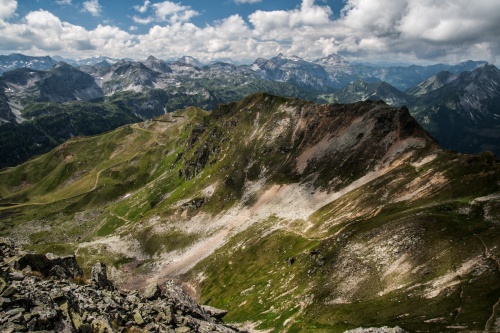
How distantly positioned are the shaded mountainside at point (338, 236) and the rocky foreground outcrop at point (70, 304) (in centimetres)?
3394

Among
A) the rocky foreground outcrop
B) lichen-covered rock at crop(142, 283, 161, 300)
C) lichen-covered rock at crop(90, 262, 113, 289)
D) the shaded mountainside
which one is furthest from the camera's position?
the shaded mountainside

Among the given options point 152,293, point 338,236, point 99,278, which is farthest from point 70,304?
point 338,236

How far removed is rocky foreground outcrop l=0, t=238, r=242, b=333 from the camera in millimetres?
25469

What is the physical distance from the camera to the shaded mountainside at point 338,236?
63812 mm

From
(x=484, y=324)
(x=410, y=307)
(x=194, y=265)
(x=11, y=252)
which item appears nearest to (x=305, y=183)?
(x=194, y=265)

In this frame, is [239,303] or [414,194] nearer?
[239,303]

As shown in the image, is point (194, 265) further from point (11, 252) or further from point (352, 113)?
point (352, 113)

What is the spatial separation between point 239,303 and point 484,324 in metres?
61.8

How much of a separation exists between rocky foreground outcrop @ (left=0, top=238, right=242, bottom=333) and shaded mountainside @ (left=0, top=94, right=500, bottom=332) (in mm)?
33940

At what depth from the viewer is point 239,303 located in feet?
313

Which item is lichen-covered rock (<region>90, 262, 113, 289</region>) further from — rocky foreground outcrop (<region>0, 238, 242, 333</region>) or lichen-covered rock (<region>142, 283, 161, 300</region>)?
lichen-covered rock (<region>142, 283, 161, 300</region>)

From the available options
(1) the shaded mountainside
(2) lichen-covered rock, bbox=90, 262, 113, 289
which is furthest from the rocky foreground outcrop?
(1) the shaded mountainside

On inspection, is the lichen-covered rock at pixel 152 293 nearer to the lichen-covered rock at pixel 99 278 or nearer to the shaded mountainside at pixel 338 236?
the lichen-covered rock at pixel 99 278

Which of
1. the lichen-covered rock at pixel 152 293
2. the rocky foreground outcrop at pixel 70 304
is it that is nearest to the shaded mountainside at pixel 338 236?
the lichen-covered rock at pixel 152 293
